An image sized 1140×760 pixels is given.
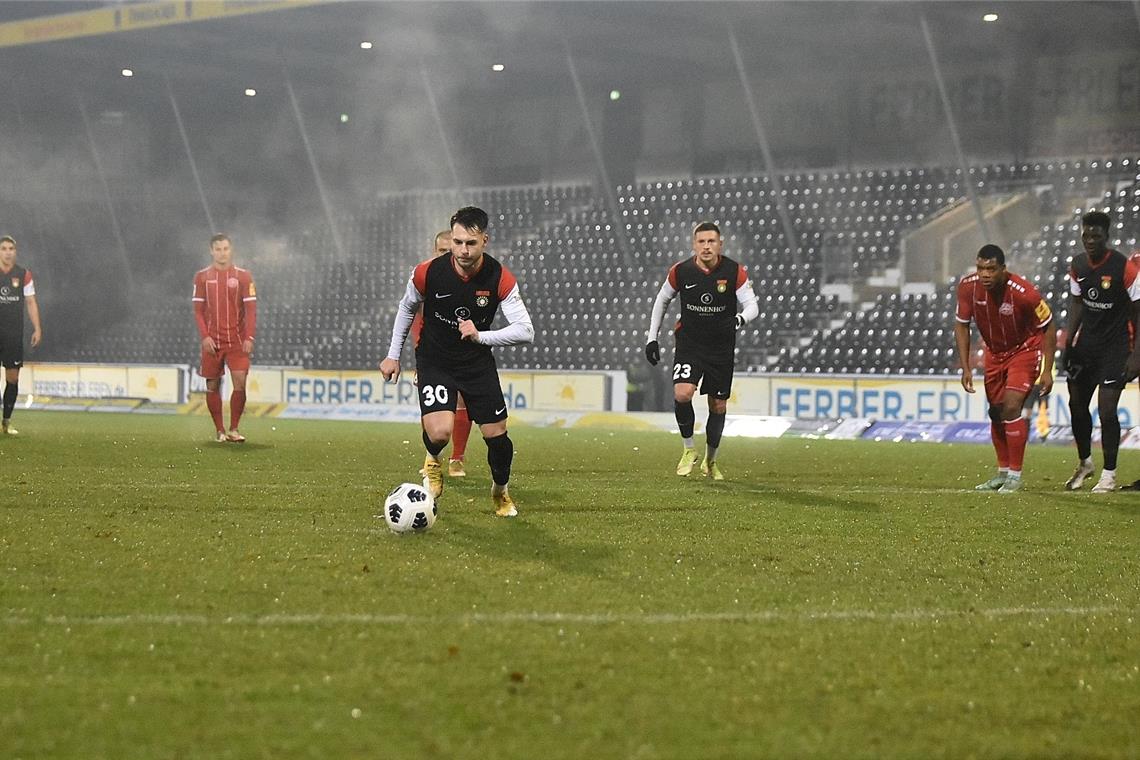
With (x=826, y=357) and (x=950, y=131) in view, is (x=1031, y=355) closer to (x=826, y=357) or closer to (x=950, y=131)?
(x=826, y=357)

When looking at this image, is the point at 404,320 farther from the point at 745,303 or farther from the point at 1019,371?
the point at 1019,371

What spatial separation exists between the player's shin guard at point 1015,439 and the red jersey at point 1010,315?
507 mm

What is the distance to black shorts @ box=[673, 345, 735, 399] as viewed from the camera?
11.6 metres

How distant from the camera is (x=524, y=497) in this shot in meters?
9.35

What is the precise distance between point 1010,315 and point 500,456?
4547 millimetres

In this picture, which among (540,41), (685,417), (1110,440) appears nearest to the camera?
(1110,440)

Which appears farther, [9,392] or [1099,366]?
[9,392]

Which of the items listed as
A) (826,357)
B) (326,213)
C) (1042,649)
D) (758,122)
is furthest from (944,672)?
(326,213)

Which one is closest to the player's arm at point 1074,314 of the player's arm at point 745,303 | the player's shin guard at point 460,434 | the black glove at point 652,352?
the player's arm at point 745,303

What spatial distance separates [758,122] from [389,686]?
84.6ft

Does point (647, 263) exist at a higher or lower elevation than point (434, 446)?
higher

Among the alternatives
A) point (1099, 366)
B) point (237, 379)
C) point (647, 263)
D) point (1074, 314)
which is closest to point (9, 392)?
point (237, 379)

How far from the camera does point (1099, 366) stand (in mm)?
10766

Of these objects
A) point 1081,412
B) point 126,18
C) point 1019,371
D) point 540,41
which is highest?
point 126,18
